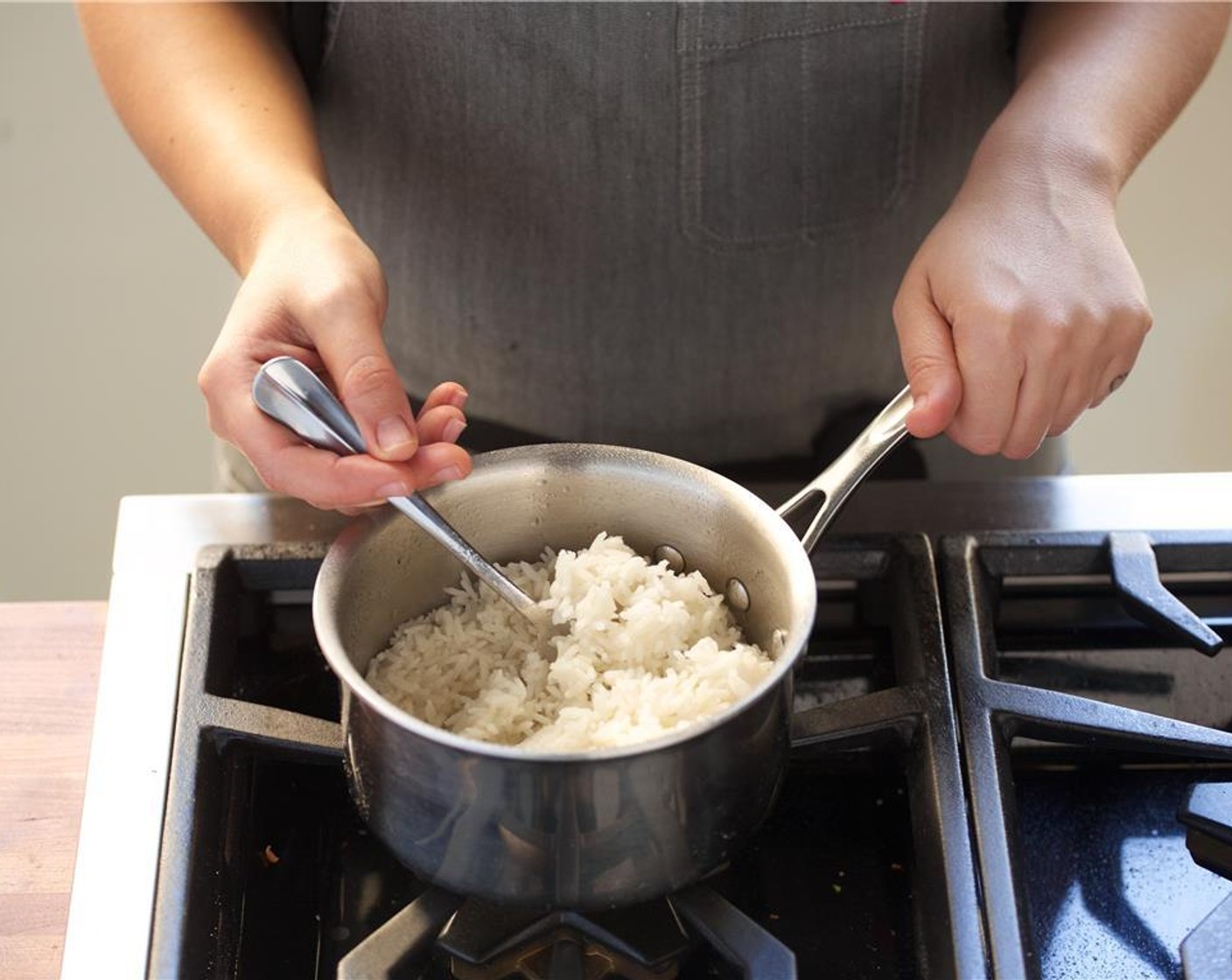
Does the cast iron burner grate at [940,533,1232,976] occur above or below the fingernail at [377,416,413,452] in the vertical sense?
below

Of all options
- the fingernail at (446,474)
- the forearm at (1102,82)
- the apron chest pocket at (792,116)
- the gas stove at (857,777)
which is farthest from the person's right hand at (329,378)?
the forearm at (1102,82)

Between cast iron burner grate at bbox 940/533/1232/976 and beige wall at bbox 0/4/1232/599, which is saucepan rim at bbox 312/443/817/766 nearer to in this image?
cast iron burner grate at bbox 940/533/1232/976

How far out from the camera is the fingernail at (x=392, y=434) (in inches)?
32.5

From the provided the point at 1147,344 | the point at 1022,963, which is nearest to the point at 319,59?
the point at 1022,963

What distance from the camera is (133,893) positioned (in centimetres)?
78

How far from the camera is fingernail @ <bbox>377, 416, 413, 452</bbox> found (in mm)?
826

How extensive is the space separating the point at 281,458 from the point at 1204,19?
79 cm

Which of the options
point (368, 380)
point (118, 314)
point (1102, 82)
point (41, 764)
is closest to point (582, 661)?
point (368, 380)

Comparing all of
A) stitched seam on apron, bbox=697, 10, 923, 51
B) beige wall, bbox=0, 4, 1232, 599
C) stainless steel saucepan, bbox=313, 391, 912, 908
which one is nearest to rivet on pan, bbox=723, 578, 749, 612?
stainless steel saucepan, bbox=313, 391, 912, 908

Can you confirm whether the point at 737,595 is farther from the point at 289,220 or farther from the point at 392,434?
the point at 289,220

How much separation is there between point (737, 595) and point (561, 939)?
22 centimetres

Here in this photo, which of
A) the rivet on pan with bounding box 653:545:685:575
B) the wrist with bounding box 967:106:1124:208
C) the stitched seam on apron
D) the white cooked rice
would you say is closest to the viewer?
the white cooked rice

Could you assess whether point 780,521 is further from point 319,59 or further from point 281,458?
point 319,59

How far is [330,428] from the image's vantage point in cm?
85
